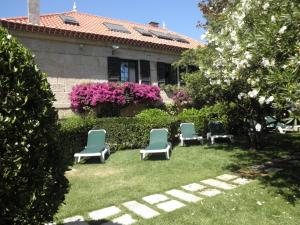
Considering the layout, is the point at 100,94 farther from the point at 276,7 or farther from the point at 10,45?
the point at 10,45

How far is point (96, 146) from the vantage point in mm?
12508

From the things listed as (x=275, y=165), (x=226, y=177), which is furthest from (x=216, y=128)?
(x=226, y=177)

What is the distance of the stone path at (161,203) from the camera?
624cm

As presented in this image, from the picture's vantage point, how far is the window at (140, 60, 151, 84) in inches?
784

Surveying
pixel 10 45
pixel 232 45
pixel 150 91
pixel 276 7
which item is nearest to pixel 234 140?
pixel 150 91

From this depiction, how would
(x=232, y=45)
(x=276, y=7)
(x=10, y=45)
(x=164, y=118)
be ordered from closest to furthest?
(x=10, y=45) < (x=276, y=7) < (x=232, y=45) < (x=164, y=118)

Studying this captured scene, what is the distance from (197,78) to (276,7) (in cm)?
747

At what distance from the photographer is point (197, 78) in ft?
45.0

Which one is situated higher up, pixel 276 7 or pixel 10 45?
pixel 276 7

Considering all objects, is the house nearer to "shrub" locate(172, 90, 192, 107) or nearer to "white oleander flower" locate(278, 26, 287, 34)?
"shrub" locate(172, 90, 192, 107)

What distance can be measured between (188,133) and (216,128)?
1.52 metres

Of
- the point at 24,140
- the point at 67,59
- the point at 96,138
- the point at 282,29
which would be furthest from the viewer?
the point at 67,59

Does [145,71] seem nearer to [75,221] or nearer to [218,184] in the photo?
[218,184]

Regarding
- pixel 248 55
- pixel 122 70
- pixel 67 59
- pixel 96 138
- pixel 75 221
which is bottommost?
pixel 75 221
